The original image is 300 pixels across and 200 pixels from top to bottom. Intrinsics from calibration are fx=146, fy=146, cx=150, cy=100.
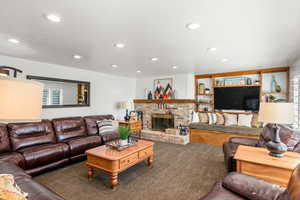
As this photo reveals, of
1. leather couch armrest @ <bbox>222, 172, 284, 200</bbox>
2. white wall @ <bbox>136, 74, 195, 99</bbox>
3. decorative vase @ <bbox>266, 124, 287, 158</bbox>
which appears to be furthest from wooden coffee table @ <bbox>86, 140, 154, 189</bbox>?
white wall @ <bbox>136, 74, 195, 99</bbox>

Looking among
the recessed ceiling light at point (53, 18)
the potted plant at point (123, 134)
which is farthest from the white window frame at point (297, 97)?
the recessed ceiling light at point (53, 18)

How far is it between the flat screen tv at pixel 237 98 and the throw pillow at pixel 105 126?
12.0 ft

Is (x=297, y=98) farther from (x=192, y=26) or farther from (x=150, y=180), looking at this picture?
(x=150, y=180)

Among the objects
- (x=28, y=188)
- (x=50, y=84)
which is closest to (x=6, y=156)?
(x=28, y=188)

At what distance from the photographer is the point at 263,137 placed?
286 cm

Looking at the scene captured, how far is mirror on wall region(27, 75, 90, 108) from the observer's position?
3.75m

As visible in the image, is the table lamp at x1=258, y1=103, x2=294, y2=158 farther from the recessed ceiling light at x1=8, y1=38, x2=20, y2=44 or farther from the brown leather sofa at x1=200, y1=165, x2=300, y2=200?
the recessed ceiling light at x1=8, y1=38, x2=20, y2=44

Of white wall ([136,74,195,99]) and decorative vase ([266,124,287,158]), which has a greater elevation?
white wall ([136,74,195,99])

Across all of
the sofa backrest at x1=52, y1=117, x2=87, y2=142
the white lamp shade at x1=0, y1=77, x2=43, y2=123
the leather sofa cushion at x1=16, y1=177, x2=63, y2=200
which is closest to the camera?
the white lamp shade at x1=0, y1=77, x2=43, y2=123

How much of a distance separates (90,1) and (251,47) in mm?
2732

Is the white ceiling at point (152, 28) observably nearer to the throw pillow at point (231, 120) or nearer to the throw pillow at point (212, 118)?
the throw pillow at point (231, 120)

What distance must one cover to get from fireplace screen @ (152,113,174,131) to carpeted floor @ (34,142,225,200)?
223 cm

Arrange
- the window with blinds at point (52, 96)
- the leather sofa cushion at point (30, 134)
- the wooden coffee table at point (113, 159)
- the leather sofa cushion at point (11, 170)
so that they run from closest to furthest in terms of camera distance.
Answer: the leather sofa cushion at point (11, 170), the wooden coffee table at point (113, 159), the leather sofa cushion at point (30, 134), the window with blinds at point (52, 96)

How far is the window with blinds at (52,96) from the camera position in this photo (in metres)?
3.73
